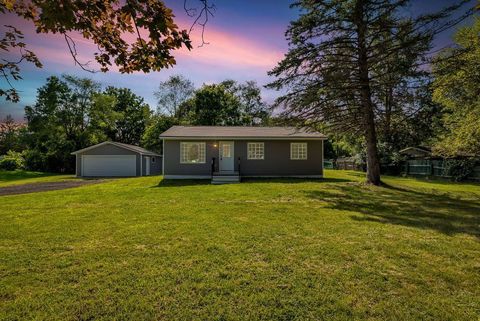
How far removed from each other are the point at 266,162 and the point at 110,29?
14423 mm

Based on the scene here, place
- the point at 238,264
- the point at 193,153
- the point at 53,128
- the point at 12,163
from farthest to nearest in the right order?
the point at 53,128
the point at 12,163
the point at 193,153
the point at 238,264

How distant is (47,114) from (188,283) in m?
39.3

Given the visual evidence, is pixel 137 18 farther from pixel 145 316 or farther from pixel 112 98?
pixel 112 98

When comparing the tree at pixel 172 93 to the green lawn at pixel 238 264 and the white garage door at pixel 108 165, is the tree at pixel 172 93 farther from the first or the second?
the green lawn at pixel 238 264

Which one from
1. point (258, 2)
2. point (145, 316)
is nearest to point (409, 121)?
point (258, 2)

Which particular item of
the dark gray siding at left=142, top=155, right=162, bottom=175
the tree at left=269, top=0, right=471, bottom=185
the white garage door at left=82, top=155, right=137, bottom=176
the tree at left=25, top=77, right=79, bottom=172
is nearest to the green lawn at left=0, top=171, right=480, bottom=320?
the tree at left=269, top=0, right=471, bottom=185

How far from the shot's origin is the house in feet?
55.9

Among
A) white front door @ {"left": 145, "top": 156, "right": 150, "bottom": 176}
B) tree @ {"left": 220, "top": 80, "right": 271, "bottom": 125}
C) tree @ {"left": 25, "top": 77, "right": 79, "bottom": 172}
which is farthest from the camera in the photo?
tree @ {"left": 220, "top": 80, "right": 271, "bottom": 125}

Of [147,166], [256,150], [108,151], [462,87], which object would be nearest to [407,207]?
[256,150]

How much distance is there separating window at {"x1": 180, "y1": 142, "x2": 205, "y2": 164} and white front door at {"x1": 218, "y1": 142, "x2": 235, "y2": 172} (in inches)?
45.3

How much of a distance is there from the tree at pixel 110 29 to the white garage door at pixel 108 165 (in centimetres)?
2269

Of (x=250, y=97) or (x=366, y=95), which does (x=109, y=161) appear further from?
(x=250, y=97)

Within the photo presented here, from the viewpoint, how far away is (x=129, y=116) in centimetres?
4362

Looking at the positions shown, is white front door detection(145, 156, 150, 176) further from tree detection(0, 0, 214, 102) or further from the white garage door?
tree detection(0, 0, 214, 102)
